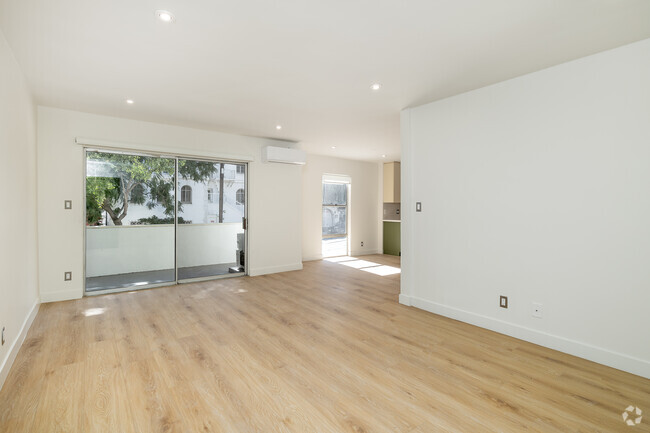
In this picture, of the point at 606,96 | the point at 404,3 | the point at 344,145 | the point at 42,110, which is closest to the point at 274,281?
the point at 344,145

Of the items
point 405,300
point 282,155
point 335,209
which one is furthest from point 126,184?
point 335,209

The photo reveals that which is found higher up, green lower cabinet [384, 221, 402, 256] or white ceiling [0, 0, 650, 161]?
white ceiling [0, 0, 650, 161]

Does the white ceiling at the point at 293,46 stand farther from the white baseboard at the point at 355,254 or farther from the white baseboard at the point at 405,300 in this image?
the white baseboard at the point at 355,254

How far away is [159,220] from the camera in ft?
15.3

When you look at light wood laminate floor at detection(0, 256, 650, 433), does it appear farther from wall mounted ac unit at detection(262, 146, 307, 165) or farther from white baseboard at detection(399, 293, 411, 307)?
wall mounted ac unit at detection(262, 146, 307, 165)

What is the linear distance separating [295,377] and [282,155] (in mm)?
4067

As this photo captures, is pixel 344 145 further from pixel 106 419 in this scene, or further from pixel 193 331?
pixel 106 419

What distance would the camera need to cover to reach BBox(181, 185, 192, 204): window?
15.9ft

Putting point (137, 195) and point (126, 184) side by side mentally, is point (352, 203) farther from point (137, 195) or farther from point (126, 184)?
point (126, 184)

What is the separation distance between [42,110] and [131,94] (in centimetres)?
142

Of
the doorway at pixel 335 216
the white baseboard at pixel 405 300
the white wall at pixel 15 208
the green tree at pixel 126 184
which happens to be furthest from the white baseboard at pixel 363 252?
the white wall at pixel 15 208

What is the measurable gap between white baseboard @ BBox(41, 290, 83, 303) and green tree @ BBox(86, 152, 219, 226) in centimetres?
94

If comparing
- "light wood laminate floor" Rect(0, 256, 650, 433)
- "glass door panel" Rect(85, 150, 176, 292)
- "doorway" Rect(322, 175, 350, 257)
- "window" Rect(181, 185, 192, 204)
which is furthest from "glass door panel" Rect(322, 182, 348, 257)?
"light wood laminate floor" Rect(0, 256, 650, 433)

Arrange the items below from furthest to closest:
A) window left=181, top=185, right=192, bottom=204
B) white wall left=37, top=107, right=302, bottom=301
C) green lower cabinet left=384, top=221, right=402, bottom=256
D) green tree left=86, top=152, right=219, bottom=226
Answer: green lower cabinet left=384, top=221, right=402, bottom=256 < window left=181, top=185, right=192, bottom=204 < green tree left=86, top=152, right=219, bottom=226 < white wall left=37, top=107, right=302, bottom=301
